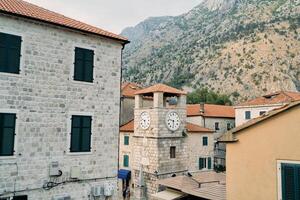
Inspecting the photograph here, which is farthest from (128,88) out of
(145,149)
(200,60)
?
(200,60)

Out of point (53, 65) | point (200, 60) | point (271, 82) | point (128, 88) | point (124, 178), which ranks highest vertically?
point (200, 60)

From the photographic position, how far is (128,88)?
4150 cm

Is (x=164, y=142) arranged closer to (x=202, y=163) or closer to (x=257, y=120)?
(x=202, y=163)

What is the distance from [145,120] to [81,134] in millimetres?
17814

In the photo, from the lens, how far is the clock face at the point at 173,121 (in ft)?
106

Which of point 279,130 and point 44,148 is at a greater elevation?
point 279,130

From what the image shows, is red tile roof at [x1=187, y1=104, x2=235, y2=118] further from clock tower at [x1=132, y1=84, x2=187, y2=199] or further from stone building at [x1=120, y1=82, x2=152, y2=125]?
clock tower at [x1=132, y1=84, x2=187, y2=199]

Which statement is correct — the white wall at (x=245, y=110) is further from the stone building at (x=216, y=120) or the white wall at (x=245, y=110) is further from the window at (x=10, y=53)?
the window at (x=10, y=53)

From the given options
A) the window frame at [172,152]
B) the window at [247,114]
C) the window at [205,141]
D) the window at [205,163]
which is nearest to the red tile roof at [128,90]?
the window frame at [172,152]

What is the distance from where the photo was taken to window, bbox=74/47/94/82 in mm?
15656

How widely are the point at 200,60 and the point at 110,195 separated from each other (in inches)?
3551

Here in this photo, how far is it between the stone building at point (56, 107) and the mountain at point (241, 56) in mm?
72217

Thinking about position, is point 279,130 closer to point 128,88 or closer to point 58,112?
point 58,112

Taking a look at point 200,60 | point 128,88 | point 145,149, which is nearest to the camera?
point 145,149
